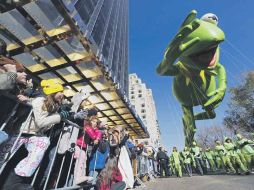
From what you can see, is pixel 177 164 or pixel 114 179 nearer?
pixel 114 179

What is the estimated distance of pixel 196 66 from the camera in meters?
8.24

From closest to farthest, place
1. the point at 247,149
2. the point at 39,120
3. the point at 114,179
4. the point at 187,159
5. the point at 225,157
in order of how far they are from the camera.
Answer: the point at 39,120
the point at 114,179
the point at 247,149
the point at 225,157
the point at 187,159

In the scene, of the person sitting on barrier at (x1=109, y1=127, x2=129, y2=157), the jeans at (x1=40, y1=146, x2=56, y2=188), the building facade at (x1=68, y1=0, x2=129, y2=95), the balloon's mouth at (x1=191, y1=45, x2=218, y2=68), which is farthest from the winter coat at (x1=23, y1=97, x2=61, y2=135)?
the balloon's mouth at (x1=191, y1=45, x2=218, y2=68)

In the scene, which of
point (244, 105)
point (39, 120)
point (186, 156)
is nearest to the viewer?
point (39, 120)

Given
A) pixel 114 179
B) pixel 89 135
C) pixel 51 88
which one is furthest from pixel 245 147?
pixel 51 88

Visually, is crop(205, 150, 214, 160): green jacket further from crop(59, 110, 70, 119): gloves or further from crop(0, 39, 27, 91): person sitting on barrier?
crop(0, 39, 27, 91): person sitting on barrier

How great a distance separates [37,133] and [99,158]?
1682 millimetres

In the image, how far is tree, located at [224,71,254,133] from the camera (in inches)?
1032

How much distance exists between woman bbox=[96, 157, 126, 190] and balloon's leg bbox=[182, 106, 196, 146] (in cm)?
687

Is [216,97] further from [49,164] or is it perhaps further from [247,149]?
[49,164]

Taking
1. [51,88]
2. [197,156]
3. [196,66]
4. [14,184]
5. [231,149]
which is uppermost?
[196,66]

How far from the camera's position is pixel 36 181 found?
2.67 meters

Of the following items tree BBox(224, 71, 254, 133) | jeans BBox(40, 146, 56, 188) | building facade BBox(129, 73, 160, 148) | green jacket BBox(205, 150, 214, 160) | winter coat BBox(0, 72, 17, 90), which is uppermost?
building facade BBox(129, 73, 160, 148)

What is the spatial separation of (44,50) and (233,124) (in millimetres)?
27576
